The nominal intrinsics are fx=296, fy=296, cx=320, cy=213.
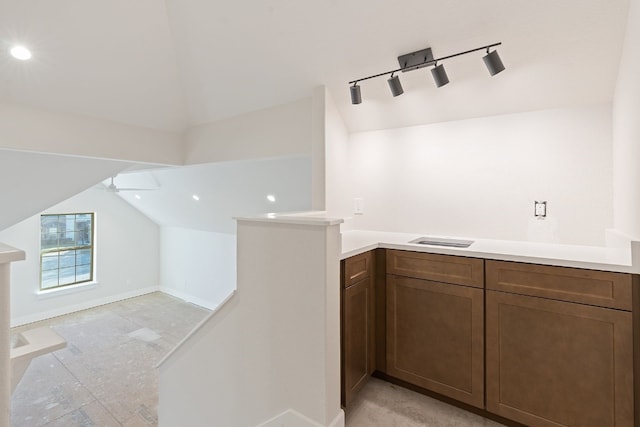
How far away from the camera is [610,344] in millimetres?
1408

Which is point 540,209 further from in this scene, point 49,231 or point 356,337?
point 49,231

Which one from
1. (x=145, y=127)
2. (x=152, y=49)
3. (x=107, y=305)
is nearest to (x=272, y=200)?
(x=145, y=127)

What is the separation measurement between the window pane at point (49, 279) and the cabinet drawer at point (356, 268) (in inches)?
284

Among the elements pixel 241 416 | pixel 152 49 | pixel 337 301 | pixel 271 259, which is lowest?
pixel 241 416

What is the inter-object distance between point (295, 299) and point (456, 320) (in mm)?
993

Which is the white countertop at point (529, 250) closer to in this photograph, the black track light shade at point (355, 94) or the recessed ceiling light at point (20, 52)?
the black track light shade at point (355, 94)

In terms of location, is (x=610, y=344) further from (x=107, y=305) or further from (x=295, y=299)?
(x=107, y=305)

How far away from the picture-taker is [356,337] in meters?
1.81

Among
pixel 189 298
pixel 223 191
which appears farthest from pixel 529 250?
pixel 189 298

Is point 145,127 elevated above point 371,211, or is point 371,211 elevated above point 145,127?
point 145,127

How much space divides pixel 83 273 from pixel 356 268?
Answer: 738 cm

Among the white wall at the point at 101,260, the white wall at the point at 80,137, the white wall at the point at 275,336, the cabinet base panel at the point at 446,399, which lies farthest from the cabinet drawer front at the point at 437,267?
the white wall at the point at 101,260

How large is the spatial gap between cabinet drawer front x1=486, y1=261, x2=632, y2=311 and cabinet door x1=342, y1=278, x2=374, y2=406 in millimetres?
732

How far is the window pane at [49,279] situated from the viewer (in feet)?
19.7
